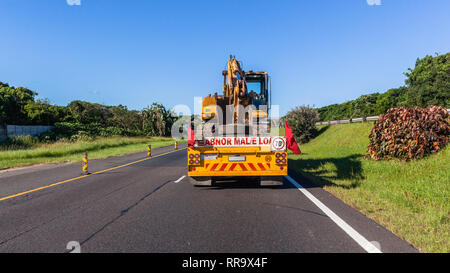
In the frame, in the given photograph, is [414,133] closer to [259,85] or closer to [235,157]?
[259,85]

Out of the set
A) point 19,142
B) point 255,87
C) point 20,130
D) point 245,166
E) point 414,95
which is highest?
point 414,95

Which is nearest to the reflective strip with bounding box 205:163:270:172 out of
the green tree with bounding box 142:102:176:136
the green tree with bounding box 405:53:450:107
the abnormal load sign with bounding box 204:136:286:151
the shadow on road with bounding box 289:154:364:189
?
the abnormal load sign with bounding box 204:136:286:151

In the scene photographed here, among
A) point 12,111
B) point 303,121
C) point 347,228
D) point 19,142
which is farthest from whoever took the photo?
point 12,111

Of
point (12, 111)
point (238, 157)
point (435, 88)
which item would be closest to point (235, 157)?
point (238, 157)

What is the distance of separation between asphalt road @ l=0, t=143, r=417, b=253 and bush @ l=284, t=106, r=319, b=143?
2221 centimetres

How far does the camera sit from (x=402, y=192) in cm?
688

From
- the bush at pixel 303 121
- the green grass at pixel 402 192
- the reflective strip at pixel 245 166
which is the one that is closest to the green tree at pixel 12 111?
the bush at pixel 303 121

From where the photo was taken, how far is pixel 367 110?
49000 millimetres

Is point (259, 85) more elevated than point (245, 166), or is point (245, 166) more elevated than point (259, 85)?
point (259, 85)

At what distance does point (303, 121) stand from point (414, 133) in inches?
796

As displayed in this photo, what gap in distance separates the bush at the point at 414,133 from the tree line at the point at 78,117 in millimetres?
35120

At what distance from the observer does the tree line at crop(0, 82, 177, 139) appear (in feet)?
122

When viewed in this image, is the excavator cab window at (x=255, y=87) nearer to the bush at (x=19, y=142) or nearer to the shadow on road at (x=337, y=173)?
the shadow on road at (x=337, y=173)

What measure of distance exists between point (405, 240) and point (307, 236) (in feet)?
4.22
